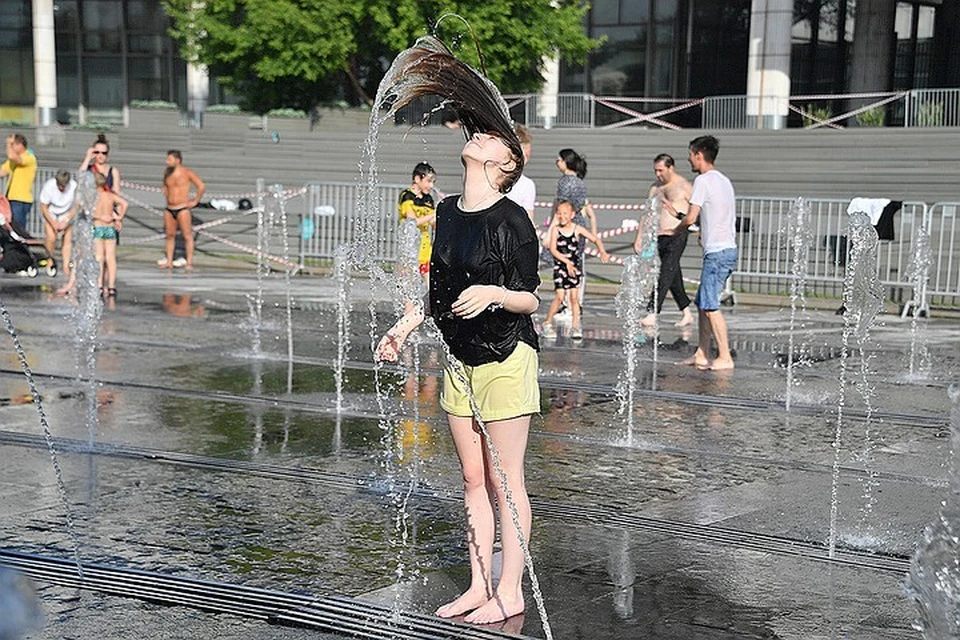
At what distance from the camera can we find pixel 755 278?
19.7 m

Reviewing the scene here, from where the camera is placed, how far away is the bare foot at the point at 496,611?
17.7 feet

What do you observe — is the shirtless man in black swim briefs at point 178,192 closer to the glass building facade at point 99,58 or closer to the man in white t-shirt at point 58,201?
the man in white t-shirt at point 58,201

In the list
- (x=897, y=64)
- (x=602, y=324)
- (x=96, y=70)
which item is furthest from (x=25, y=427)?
(x=96, y=70)

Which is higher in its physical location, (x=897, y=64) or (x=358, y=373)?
(x=897, y=64)

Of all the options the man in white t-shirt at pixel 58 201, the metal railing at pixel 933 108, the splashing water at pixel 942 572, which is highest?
the metal railing at pixel 933 108

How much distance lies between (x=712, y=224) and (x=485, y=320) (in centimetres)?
694

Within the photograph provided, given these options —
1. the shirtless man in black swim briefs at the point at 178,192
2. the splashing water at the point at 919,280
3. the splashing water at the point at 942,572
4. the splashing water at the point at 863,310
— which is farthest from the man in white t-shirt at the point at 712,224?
the shirtless man in black swim briefs at the point at 178,192

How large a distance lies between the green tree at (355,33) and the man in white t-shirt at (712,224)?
1690cm

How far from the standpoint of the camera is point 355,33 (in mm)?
31906

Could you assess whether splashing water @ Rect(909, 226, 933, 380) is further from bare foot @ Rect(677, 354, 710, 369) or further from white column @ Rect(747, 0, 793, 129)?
white column @ Rect(747, 0, 793, 129)

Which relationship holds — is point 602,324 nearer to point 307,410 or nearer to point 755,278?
point 755,278

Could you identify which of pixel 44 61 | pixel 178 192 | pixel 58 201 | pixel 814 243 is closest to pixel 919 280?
pixel 814 243

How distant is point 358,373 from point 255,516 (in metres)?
5.05

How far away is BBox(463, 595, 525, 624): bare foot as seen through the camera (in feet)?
17.7
